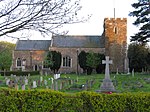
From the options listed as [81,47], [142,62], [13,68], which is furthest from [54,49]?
[142,62]

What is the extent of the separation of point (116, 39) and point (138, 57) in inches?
241

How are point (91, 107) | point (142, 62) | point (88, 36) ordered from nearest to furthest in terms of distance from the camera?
point (91, 107) → point (142, 62) → point (88, 36)

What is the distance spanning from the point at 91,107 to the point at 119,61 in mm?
48849

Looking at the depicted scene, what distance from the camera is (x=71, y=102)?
8.30 metres

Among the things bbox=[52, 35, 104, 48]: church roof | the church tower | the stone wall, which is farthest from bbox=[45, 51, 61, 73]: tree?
the church tower

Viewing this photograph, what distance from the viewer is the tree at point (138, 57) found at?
51744 mm

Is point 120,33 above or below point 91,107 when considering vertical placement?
above

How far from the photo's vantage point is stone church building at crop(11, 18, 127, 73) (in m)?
56.2

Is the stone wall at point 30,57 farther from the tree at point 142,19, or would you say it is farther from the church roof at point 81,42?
the tree at point 142,19

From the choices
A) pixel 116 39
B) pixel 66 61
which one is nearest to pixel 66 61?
pixel 66 61

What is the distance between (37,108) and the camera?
837 centimetres

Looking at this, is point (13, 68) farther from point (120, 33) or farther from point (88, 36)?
point (120, 33)

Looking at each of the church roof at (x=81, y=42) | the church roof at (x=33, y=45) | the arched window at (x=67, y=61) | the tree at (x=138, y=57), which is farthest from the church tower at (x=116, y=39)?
the church roof at (x=33, y=45)

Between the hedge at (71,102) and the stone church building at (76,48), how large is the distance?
152ft
